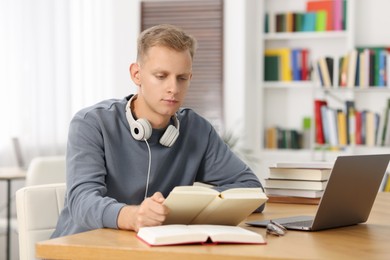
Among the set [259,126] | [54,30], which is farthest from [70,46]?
[259,126]

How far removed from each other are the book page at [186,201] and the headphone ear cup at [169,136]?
0.49 meters

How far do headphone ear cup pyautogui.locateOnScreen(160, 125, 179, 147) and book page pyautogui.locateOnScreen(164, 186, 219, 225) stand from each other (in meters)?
0.49

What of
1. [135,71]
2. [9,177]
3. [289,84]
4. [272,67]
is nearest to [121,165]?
[135,71]

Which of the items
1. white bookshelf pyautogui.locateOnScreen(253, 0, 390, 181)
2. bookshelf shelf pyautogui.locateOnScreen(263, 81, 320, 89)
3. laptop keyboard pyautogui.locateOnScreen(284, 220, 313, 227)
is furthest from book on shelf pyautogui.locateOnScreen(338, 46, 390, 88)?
laptop keyboard pyautogui.locateOnScreen(284, 220, 313, 227)

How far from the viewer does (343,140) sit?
19.9ft

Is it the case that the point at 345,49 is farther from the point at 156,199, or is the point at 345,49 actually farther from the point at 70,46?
the point at 156,199

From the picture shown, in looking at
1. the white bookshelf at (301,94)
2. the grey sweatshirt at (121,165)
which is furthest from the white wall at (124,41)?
the grey sweatshirt at (121,165)

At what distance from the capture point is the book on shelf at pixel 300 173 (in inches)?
95.5

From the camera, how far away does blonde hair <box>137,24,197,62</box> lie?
214cm

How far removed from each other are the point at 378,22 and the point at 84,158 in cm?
453

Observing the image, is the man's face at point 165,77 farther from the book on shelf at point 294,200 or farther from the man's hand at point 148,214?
the book on shelf at point 294,200

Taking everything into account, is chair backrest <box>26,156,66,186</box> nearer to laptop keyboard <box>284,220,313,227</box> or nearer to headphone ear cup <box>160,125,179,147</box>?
headphone ear cup <box>160,125,179,147</box>

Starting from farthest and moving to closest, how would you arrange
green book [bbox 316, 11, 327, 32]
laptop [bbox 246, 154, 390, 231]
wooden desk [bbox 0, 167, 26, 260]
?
Answer: green book [bbox 316, 11, 327, 32], wooden desk [bbox 0, 167, 26, 260], laptop [bbox 246, 154, 390, 231]

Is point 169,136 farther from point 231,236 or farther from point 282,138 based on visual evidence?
point 282,138
